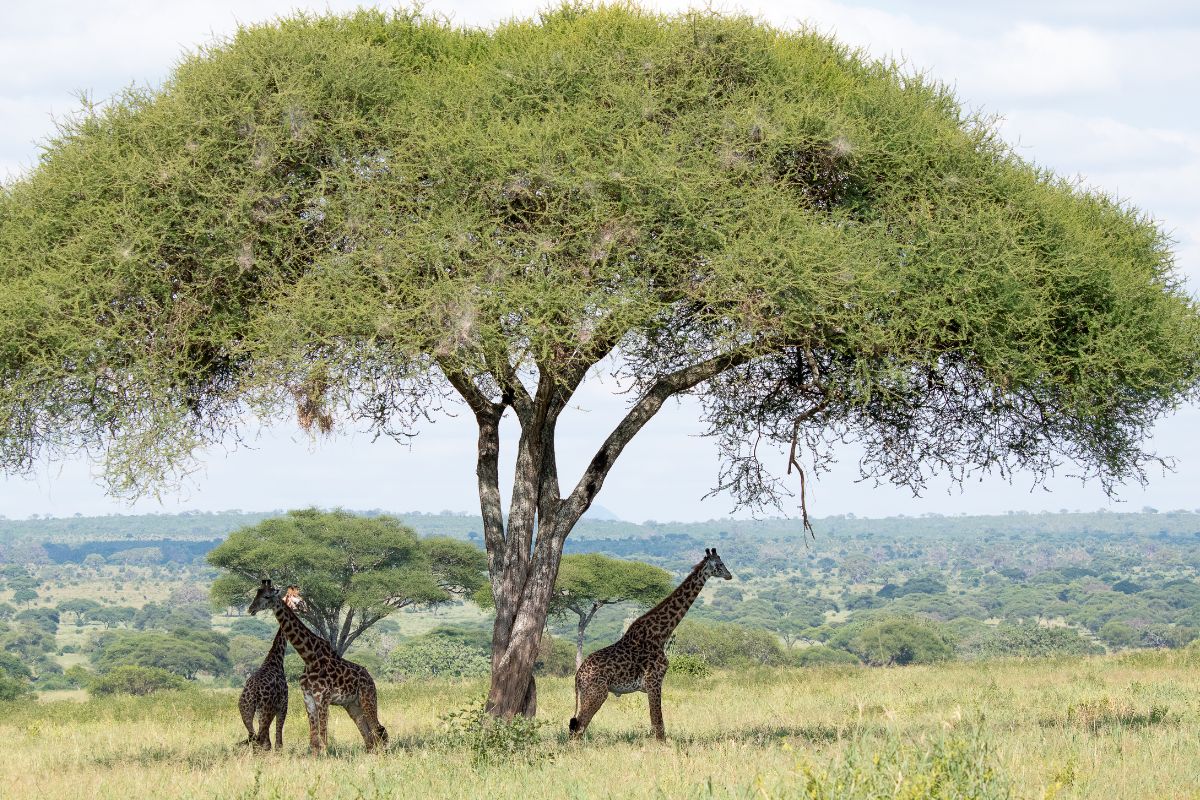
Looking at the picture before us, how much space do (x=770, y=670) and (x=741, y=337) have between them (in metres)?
17.4

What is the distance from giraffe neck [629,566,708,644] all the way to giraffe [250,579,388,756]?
3.42 m

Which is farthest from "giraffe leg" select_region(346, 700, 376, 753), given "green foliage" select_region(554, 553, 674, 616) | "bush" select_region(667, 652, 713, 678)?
"green foliage" select_region(554, 553, 674, 616)

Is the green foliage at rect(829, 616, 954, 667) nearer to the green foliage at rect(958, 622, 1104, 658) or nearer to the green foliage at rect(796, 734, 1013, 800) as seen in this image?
the green foliage at rect(958, 622, 1104, 658)

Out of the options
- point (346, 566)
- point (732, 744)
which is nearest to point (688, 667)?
point (732, 744)

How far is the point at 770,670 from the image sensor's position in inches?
1225

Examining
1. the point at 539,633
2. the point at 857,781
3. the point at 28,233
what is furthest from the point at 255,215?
the point at 857,781

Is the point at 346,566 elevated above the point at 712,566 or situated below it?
below

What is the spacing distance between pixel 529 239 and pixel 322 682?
19.2ft

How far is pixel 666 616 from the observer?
16516 mm

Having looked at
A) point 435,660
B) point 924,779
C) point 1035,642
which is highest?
point 924,779

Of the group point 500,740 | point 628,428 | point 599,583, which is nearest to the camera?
point 500,740

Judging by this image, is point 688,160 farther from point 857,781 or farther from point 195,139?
point 857,781

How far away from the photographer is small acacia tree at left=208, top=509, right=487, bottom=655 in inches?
2520

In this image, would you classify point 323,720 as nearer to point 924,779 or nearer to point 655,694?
point 655,694
